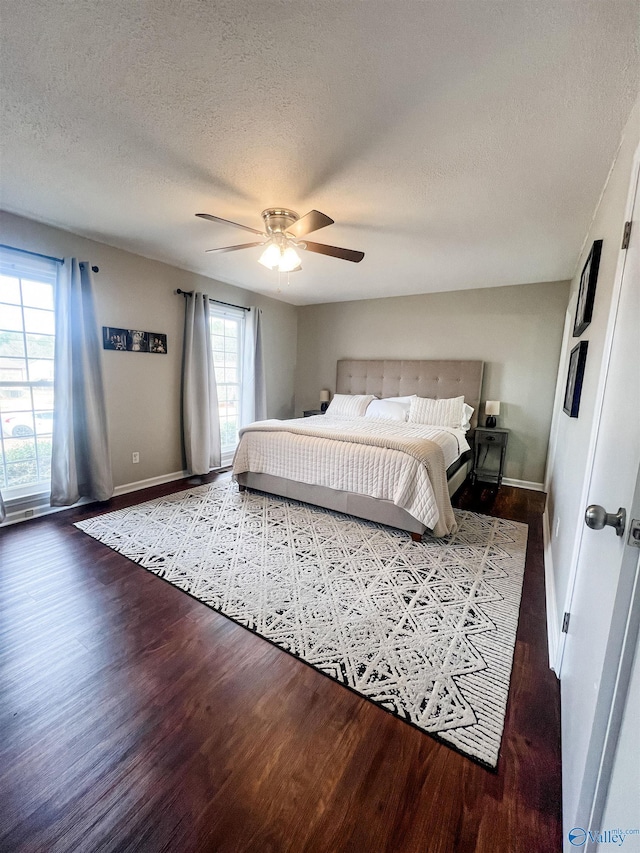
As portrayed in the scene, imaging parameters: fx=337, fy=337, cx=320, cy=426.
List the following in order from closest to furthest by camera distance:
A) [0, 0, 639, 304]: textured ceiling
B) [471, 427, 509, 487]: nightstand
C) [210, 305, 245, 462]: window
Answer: [0, 0, 639, 304]: textured ceiling < [471, 427, 509, 487]: nightstand < [210, 305, 245, 462]: window

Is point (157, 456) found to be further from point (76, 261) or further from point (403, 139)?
point (403, 139)

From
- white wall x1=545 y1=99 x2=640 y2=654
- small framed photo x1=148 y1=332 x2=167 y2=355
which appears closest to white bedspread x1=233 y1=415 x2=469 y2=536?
white wall x1=545 y1=99 x2=640 y2=654

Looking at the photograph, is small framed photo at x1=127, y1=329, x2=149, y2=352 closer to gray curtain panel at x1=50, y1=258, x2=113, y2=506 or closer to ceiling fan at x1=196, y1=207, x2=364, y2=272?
gray curtain panel at x1=50, y1=258, x2=113, y2=506

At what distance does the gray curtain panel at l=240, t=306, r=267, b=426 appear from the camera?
4766mm

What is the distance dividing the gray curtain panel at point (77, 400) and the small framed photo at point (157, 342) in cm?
56

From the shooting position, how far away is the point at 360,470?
9.21 ft

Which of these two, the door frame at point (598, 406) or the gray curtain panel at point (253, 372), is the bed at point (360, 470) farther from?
the gray curtain panel at point (253, 372)

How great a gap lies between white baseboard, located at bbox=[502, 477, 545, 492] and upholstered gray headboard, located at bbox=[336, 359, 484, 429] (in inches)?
30.8

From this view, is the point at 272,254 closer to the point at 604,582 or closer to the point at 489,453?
the point at 604,582

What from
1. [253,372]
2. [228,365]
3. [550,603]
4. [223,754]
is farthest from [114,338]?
[550,603]

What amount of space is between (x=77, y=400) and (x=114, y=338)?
2.29 feet

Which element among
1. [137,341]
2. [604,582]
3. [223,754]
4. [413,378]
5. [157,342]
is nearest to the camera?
[604,582]

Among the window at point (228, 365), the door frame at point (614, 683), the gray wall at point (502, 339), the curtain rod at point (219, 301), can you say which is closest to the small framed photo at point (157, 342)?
the curtain rod at point (219, 301)

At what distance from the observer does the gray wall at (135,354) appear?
122 inches
